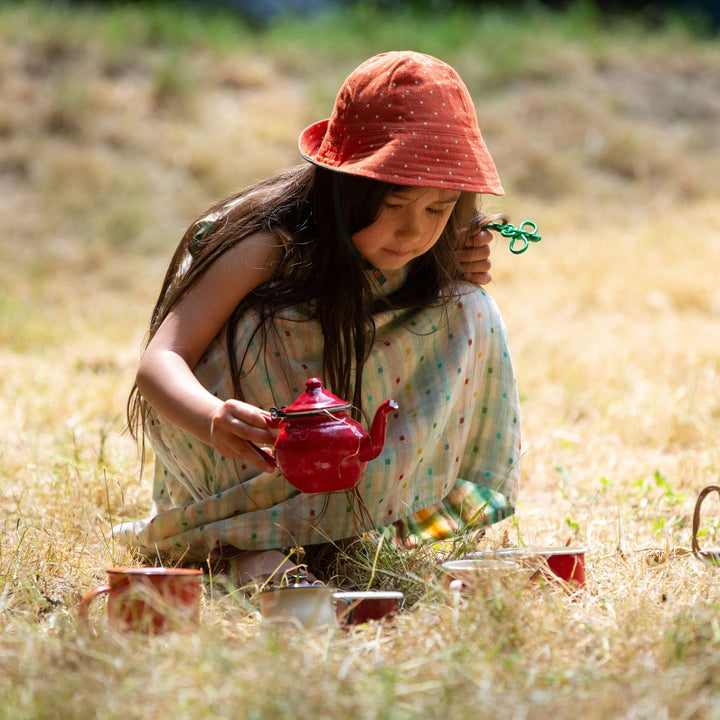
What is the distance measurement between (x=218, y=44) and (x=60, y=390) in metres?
4.96

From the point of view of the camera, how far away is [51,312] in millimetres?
4992

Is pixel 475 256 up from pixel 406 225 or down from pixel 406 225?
down

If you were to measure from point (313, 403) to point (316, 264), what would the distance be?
48 centimetres

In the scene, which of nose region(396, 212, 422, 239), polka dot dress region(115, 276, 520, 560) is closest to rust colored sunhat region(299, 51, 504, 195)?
nose region(396, 212, 422, 239)

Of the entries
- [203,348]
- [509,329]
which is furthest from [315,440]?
[509,329]

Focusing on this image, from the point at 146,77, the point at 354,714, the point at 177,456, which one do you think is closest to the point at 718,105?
the point at 146,77

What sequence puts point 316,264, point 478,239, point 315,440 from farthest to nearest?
point 478,239, point 316,264, point 315,440

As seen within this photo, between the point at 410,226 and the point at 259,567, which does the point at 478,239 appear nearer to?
Result: the point at 410,226

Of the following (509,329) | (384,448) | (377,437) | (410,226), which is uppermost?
(410,226)

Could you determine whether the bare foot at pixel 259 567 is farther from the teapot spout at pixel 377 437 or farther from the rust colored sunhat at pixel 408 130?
the rust colored sunhat at pixel 408 130

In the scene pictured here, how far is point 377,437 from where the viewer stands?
1.68 m

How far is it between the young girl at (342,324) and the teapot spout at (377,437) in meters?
0.27

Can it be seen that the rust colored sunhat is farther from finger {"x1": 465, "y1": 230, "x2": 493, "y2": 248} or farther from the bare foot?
the bare foot

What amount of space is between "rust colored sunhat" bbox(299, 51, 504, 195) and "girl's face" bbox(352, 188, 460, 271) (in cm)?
9
